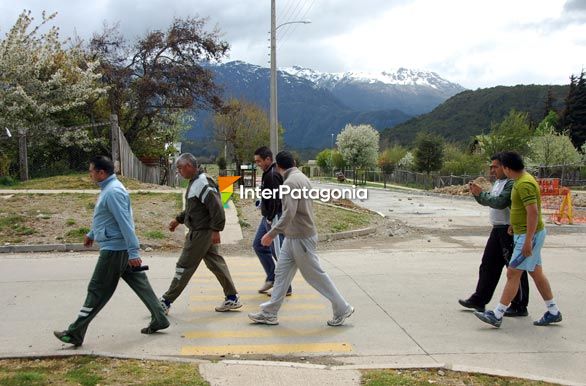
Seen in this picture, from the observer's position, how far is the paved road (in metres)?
5.28

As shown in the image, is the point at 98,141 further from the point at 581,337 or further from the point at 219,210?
the point at 581,337

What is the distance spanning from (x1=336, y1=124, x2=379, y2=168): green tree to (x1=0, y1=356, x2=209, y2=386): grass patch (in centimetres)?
6705

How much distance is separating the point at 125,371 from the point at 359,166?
68.9 m

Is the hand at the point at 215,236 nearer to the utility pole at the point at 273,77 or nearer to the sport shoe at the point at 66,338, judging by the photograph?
the sport shoe at the point at 66,338

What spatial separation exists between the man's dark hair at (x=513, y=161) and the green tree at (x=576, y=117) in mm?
62756

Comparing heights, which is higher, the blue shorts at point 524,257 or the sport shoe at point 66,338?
the blue shorts at point 524,257

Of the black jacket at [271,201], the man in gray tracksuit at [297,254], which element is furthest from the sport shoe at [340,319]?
the black jacket at [271,201]

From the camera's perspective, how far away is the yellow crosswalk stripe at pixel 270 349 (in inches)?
212

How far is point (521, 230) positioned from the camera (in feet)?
19.9

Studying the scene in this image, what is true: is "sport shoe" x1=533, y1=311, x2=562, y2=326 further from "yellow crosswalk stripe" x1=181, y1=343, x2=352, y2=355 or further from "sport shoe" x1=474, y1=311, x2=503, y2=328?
"yellow crosswalk stripe" x1=181, y1=343, x2=352, y2=355

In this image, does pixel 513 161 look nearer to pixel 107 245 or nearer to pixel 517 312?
pixel 517 312

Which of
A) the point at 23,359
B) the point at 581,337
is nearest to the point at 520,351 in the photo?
the point at 581,337

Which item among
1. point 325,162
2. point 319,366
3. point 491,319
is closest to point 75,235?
point 319,366

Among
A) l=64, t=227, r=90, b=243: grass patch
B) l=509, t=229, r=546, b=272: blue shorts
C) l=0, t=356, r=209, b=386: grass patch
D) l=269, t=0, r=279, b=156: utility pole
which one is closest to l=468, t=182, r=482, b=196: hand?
l=509, t=229, r=546, b=272: blue shorts
